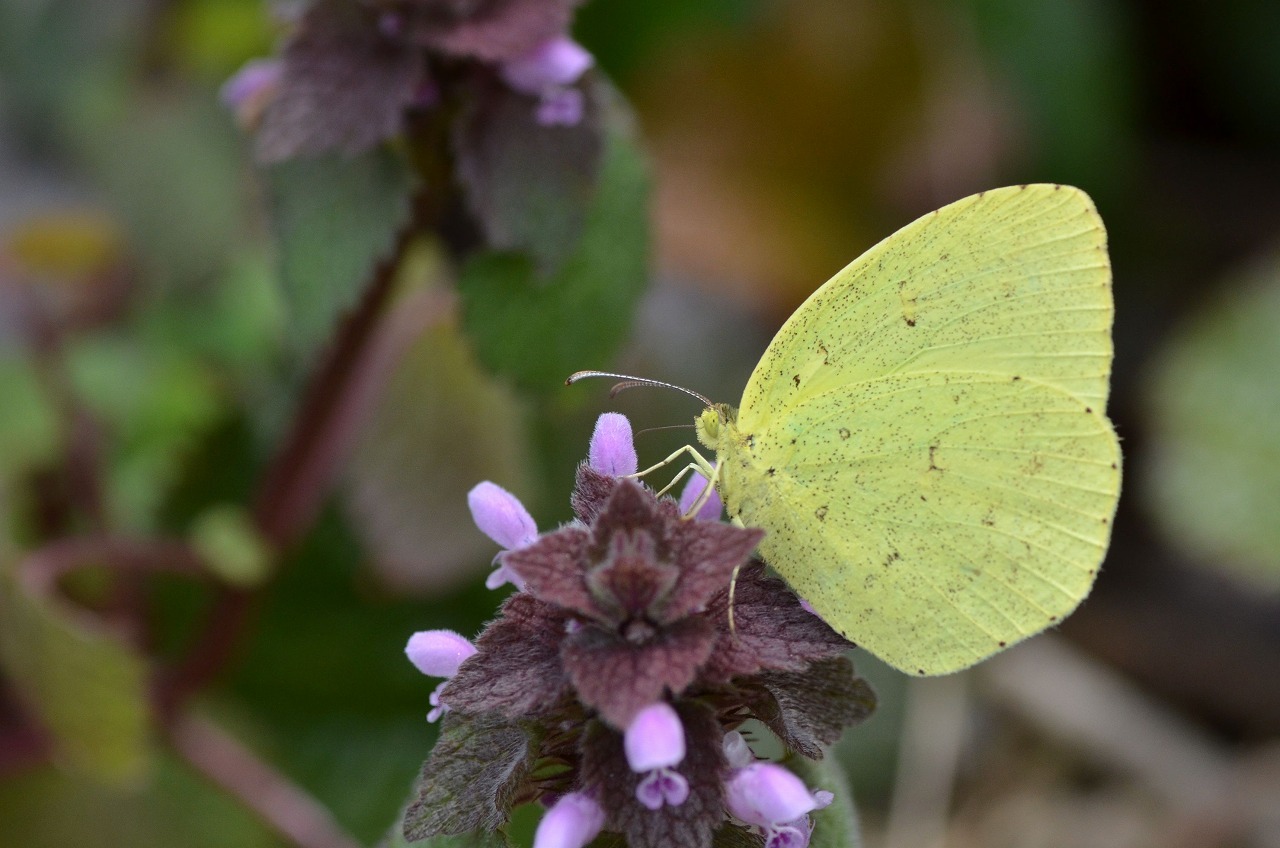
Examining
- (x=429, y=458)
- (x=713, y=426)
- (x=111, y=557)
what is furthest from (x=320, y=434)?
(x=713, y=426)

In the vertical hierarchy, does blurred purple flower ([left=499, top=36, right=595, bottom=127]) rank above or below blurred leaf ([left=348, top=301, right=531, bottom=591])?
above

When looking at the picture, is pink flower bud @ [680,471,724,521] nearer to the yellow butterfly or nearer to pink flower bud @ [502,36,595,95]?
the yellow butterfly

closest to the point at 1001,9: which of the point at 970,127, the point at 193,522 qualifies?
the point at 970,127

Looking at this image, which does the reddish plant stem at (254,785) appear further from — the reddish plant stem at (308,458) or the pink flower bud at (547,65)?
the pink flower bud at (547,65)

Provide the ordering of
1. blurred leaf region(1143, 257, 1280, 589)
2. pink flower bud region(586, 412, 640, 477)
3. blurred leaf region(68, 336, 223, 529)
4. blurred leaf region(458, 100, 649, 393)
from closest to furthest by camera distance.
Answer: pink flower bud region(586, 412, 640, 477)
blurred leaf region(458, 100, 649, 393)
blurred leaf region(68, 336, 223, 529)
blurred leaf region(1143, 257, 1280, 589)

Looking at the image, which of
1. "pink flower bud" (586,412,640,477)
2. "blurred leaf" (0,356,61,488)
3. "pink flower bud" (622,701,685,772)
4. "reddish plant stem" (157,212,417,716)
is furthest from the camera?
"blurred leaf" (0,356,61,488)

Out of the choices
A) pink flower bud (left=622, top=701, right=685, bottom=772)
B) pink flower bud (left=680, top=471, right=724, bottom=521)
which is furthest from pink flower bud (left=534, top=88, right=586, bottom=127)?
pink flower bud (left=622, top=701, right=685, bottom=772)

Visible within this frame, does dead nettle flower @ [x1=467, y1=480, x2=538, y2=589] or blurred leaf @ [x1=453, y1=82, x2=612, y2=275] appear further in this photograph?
blurred leaf @ [x1=453, y1=82, x2=612, y2=275]

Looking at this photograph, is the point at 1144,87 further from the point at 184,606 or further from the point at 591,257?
the point at 184,606
